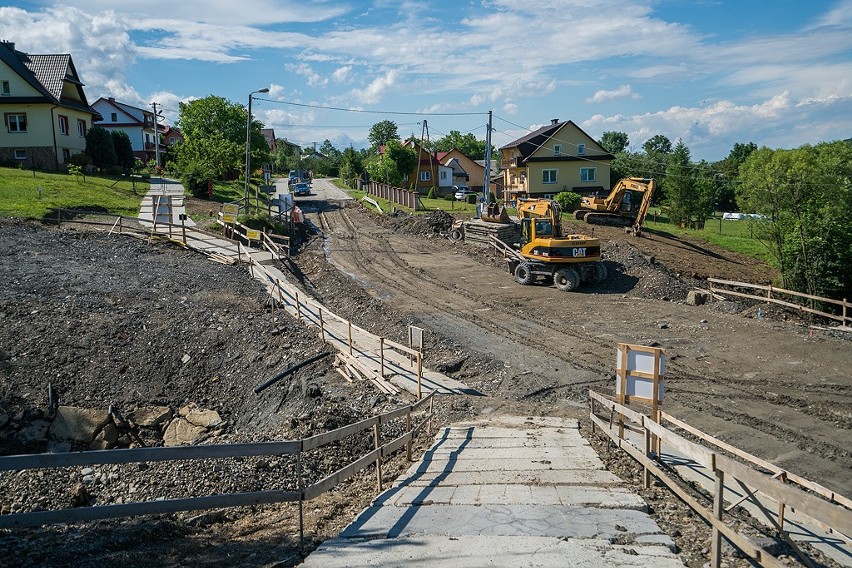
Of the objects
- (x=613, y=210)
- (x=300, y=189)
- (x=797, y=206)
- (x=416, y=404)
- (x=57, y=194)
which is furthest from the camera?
(x=300, y=189)

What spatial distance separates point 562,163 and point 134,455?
5225 centimetres

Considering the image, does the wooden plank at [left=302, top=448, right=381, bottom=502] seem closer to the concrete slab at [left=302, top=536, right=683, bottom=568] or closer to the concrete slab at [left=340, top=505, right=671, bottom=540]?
the concrete slab at [left=340, top=505, right=671, bottom=540]

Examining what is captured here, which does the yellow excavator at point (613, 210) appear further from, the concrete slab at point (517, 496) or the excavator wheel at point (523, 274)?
the concrete slab at point (517, 496)

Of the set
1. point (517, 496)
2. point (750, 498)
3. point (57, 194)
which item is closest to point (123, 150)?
point (57, 194)

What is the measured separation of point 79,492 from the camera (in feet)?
36.6

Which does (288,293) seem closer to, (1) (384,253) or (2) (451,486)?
(1) (384,253)

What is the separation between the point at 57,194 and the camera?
122 ft

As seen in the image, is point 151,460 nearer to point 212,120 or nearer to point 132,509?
point 132,509

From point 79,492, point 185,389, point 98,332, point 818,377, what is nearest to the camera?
point 79,492

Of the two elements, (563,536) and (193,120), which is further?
(193,120)

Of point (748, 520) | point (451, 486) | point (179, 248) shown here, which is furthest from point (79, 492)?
point (179, 248)

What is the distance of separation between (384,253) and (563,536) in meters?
30.6

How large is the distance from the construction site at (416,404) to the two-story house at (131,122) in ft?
159

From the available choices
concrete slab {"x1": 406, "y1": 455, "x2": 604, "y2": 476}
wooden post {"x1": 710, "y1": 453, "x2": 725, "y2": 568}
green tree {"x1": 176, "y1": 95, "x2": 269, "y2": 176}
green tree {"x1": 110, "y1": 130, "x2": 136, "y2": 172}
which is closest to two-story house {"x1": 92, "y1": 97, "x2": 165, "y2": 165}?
green tree {"x1": 176, "y1": 95, "x2": 269, "y2": 176}
